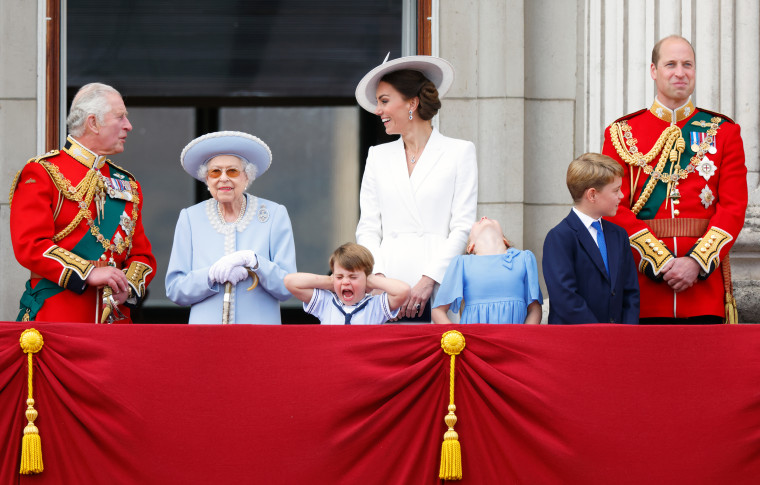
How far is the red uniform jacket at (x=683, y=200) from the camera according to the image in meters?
5.07

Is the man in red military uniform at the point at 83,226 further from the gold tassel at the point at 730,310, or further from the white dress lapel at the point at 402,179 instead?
the gold tassel at the point at 730,310

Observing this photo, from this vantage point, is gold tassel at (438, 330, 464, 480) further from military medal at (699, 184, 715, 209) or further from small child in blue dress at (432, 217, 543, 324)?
military medal at (699, 184, 715, 209)

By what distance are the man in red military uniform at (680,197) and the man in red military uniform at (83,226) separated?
2223 mm

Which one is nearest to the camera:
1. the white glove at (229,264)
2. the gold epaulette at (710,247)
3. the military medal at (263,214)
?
the white glove at (229,264)

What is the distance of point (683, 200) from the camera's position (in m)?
5.23

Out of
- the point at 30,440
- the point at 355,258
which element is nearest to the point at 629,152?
the point at 355,258

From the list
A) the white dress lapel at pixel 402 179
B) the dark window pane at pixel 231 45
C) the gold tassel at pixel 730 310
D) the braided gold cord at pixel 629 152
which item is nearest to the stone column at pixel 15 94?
the dark window pane at pixel 231 45

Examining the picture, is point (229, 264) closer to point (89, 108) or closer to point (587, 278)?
point (89, 108)

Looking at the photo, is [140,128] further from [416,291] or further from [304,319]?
[416,291]

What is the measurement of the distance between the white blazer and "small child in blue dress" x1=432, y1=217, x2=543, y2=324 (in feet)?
0.78

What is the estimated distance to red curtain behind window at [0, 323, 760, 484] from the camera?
4.06 metres

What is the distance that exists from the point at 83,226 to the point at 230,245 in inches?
26.2

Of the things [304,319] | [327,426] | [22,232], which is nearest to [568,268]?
[327,426]

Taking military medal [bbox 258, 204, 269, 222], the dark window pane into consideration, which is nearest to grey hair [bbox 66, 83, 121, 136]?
military medal [bbox 258, 204, 269, 222]
